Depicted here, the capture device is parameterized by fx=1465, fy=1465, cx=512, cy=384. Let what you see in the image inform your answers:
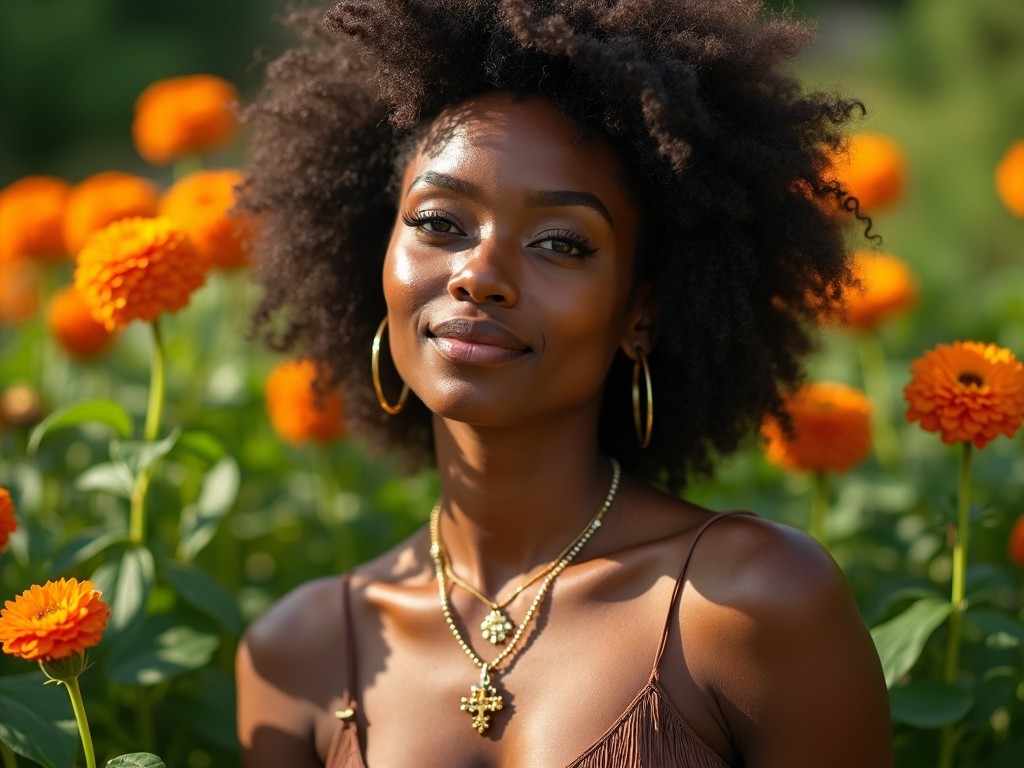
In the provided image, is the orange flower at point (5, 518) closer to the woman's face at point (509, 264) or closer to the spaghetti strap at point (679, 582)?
the woman's face at point (509, 264)

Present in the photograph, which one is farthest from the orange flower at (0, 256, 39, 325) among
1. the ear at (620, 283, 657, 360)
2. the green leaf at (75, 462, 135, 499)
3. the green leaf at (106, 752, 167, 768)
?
the green leaf at (106, 752, 167, 768)

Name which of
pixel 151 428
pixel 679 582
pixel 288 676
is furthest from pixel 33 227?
pixel 679 582

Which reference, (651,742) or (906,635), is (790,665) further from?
(906,635)

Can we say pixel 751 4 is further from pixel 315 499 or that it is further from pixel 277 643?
pixel 315 499

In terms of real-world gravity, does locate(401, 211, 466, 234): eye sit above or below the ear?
above

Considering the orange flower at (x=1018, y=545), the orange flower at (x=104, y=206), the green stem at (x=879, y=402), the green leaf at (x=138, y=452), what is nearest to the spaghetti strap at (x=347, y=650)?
the green leaf at (x=138, y=452)

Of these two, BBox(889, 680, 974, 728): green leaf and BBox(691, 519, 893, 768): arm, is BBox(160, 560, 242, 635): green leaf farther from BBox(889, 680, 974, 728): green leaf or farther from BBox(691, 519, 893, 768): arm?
BBox(889, 680, 974, 728): green leaf

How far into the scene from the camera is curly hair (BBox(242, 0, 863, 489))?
2398mm

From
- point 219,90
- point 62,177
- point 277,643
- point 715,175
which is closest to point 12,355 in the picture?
point 219,90

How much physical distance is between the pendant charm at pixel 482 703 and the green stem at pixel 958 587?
2.78 ft

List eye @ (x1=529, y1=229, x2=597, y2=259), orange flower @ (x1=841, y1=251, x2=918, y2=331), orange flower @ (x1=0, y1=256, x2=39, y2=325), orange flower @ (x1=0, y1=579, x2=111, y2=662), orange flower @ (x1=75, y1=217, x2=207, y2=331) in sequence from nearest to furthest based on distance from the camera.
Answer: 1. orange flower @ (x1=0, y1=579, x2=111, y2=662)
2. eye @ (x1=529, y1=229, x2=597, y2=259)
3. orange flower @ (x1=75, y1=217, x2=207, y2=331)
4. orange flower @ (x1=841, y1=251, x2=918, y2=331)
5. orange flower @ (x1=0, y1=256, x2=39, y2=325)

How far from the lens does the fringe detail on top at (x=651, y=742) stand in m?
2.28

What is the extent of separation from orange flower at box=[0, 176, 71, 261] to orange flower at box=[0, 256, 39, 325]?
0.48m

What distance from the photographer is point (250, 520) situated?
3.81 m
